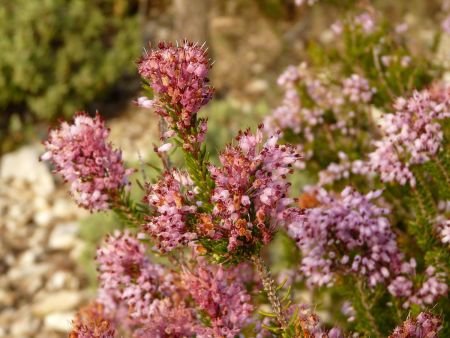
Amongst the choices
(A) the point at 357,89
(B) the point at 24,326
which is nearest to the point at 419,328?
(A) the point at 357,89

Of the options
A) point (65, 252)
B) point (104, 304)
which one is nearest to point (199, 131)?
point (104, 304)

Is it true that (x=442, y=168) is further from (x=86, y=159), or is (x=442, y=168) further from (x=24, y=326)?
(x=24, y=326)

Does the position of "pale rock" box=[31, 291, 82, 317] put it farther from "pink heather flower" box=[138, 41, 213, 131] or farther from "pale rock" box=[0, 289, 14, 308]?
"pink heather flower" box=[138, 41, 213, 131]

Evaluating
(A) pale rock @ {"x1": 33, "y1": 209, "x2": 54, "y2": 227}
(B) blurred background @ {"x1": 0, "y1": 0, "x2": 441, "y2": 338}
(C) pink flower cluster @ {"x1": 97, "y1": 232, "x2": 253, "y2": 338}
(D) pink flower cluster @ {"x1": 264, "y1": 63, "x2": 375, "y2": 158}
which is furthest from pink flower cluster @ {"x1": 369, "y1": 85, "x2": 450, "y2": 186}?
(A) pale rock @ {"x1": 33, "y1": 209, "x2": 54, "y2": 227}

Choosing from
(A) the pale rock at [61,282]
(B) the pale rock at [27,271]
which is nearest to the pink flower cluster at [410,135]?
(A) the pale rock at [61,282]

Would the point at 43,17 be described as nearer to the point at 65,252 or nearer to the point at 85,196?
the point at 65,252

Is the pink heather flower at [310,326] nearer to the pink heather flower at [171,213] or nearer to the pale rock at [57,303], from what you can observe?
the pink heather flower at [171,213]
